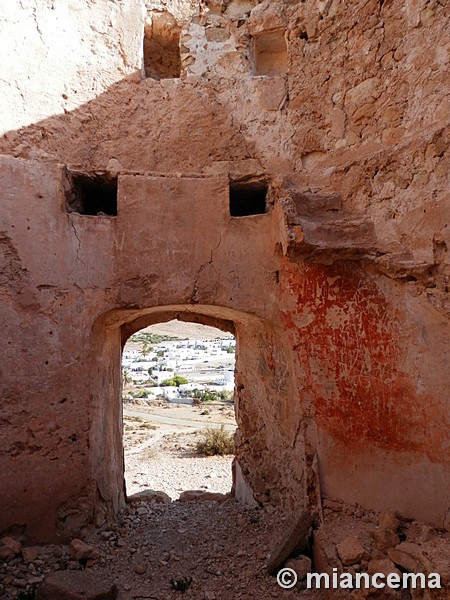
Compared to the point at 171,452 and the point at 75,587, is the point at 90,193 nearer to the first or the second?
the point at 75,587

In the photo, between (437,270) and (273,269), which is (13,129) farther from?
(437,270)

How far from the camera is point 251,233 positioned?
167 inches

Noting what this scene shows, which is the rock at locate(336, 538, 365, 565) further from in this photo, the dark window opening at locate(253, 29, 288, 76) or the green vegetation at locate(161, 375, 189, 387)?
the green vegetation at locate(161, 375, 189, 387)

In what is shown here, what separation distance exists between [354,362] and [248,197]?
2225 millimetres

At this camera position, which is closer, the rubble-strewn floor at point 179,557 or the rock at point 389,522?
the rock at point 389,522

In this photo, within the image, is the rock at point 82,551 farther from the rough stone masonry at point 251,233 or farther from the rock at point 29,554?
the rock at point 29,554

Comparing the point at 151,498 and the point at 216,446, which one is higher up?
the point at 151,498

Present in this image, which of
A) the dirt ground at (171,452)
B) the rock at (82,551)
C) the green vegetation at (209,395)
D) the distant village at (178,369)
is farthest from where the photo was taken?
the distant village at (178,369)

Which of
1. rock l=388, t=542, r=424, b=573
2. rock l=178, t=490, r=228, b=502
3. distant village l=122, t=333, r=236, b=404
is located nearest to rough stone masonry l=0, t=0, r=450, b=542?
rock l=388, t=542, r=424, b=573

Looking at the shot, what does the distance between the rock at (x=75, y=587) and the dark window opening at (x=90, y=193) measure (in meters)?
3.02

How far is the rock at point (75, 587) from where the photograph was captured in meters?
3.19

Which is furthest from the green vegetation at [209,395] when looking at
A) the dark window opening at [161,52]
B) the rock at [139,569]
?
the rock at [139,569]

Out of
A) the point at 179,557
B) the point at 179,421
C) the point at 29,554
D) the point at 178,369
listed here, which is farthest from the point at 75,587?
the point at 178,369

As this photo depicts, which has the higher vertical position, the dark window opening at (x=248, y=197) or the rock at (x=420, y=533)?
the dark window opening at (x=248, y=197)
